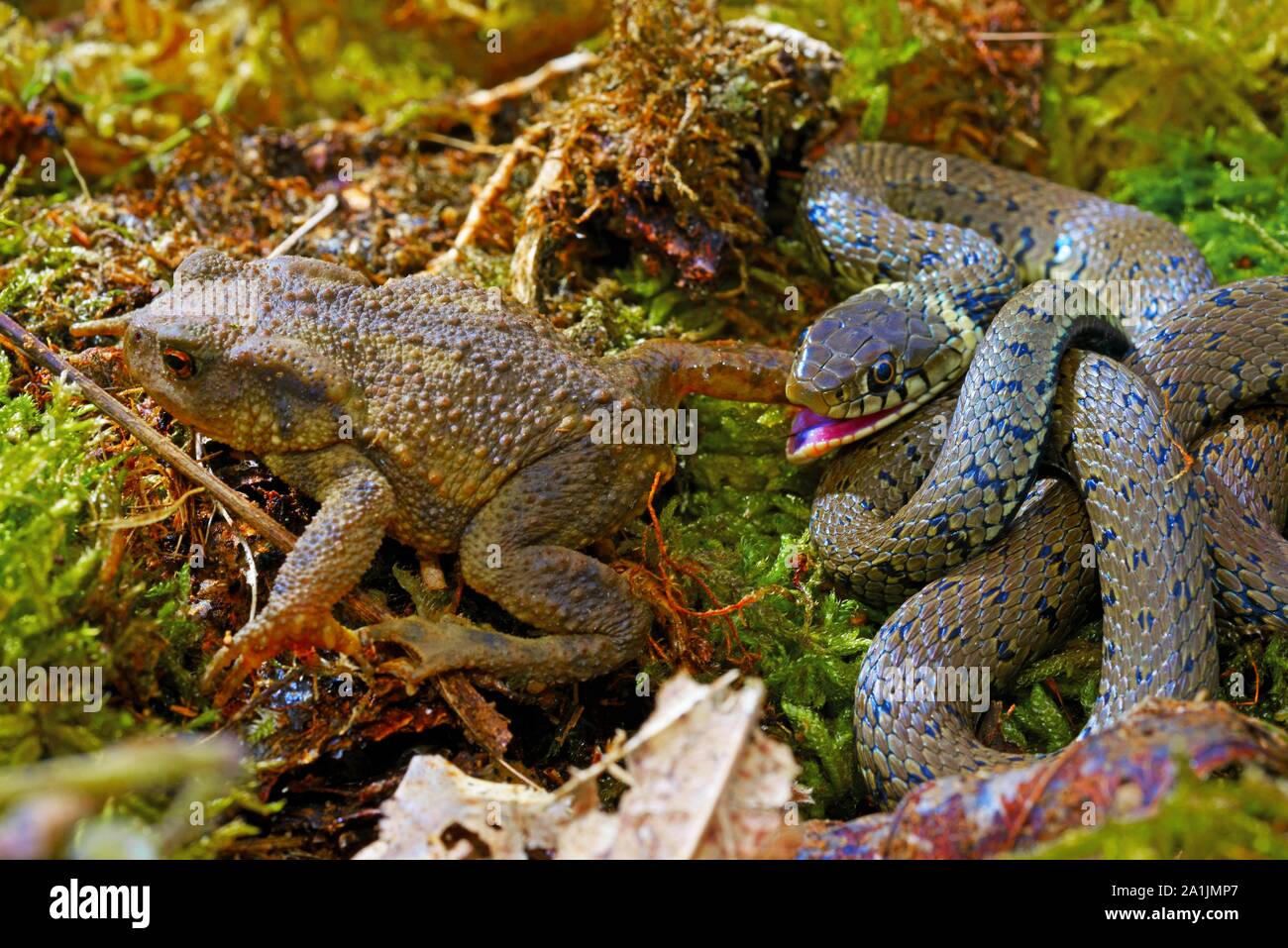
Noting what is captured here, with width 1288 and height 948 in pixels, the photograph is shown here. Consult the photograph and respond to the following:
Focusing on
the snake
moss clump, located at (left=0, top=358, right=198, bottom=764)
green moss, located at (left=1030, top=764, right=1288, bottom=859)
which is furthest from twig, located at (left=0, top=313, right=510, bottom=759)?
green moss, located at (left=1030, top=764, right=1288, bottom=859)

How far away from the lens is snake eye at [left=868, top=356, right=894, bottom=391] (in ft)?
13.4

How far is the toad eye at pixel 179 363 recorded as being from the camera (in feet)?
10.8

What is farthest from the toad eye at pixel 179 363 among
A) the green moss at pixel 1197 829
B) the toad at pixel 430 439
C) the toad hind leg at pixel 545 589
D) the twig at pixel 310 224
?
the green moss at pixel 1197 829

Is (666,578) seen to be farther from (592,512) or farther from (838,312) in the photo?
(838,312)

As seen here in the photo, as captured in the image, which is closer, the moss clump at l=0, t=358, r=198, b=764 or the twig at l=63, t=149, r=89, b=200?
the moss clump at l=0, t=358, r=198, b=764

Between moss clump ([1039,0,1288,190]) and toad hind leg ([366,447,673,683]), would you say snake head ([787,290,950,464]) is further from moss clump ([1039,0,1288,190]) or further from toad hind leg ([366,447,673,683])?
moss clump ([1039,0,1288,190])

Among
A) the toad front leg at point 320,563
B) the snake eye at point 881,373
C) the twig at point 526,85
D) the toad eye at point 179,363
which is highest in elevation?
the twig at point 526,85

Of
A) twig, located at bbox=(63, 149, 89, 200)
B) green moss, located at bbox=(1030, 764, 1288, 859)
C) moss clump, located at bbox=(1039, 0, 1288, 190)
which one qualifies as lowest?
green moss, located at bbox=(1030, 764, 1288, 859)

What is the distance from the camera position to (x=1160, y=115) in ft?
18.1

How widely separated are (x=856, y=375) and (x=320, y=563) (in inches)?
85.3

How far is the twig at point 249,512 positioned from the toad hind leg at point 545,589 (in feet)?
0.36

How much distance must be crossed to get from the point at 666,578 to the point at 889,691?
0.87 metres

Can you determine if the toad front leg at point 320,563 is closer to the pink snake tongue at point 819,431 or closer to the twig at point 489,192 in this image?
the twig at point 489,192

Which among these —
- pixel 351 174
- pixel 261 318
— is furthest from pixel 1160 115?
pixel 261 318
